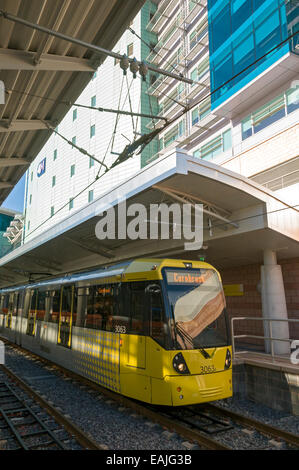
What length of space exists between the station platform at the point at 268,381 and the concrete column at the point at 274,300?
1.76 meters

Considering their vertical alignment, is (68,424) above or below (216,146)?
below

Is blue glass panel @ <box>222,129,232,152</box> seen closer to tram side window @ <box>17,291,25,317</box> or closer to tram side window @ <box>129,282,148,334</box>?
tram side window @ <box>17,291,25,317</box>

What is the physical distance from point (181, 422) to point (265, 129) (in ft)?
48.1

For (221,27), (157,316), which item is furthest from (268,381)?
(221,27)

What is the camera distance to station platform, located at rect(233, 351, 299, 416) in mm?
8141

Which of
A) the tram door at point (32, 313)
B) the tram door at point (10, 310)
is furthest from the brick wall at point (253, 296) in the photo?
the tram door at point (10, 310)

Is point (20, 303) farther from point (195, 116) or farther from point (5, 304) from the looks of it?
point (195, 116)

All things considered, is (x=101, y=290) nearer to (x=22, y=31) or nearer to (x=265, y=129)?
(x=22, y=31)

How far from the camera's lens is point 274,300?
12078mm

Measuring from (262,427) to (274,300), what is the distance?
20.2 ft

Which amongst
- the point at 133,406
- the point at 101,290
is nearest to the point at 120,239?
the point at 101,290

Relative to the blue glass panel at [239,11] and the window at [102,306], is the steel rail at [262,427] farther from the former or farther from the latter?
the blue glass panel at [239,11]

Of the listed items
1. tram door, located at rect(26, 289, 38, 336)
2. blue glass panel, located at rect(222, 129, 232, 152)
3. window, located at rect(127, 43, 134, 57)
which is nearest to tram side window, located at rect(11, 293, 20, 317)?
tram door, located at rect(26, 289, 38, 336)

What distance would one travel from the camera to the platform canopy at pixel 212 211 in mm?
9352
